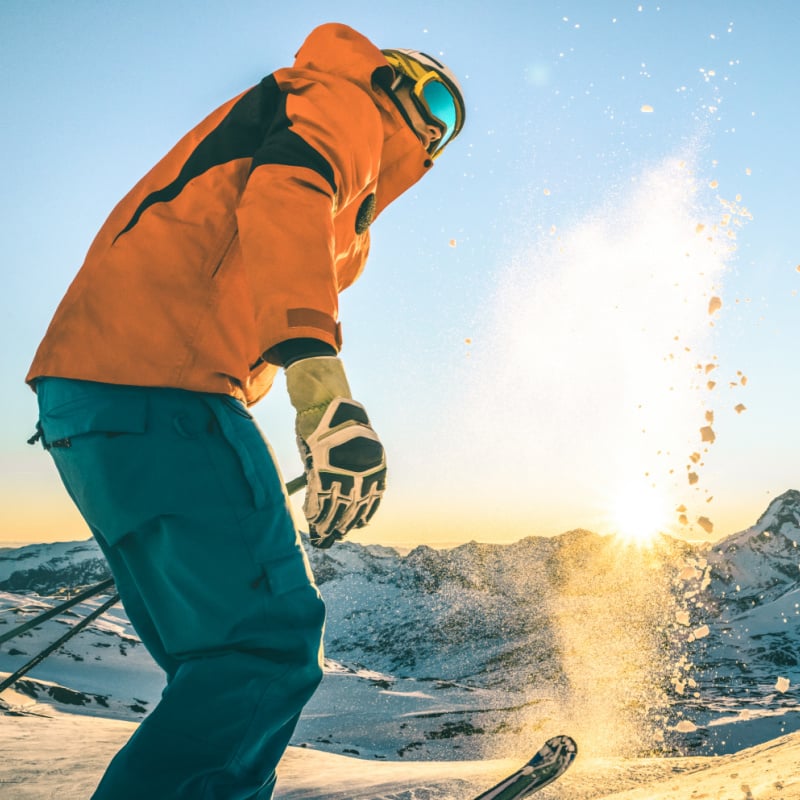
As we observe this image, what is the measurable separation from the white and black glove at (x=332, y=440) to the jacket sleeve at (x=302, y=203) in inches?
3.1

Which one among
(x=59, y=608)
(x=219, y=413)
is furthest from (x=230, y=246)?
(x=59, y=608)

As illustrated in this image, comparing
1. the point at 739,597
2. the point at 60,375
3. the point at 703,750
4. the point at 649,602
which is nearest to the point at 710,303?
the point at 60,375

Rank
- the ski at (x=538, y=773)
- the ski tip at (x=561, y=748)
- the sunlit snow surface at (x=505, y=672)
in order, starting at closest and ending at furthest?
1. the ski at (x=538, y=773)
2. the ski tip at (x=561, y=748)
3. the sunlit snow surface at (x=505, y=672)

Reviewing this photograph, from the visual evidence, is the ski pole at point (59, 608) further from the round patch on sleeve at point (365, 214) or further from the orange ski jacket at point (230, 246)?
the round patch on sleeve at point (365, 214)

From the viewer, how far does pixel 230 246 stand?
1.37 metres

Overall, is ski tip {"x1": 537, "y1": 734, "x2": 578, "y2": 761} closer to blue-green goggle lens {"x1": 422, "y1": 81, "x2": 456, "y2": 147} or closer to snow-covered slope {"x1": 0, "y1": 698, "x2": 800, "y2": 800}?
snow-covered slope {"x1": 0, "y1": 698, "x2": 800, "y2": 800}

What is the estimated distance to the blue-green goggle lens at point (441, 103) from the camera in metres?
1.82

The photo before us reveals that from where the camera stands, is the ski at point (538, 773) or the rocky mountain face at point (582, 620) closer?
the ski at point (538, 773)

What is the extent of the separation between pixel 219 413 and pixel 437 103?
119 centimetres

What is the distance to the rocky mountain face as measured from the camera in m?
70.2

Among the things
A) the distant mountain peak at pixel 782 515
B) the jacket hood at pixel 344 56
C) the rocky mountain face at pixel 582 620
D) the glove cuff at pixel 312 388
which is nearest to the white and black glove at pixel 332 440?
the glove cuff at pixel 312 388

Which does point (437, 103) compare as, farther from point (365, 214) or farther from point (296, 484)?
point (296, 484)

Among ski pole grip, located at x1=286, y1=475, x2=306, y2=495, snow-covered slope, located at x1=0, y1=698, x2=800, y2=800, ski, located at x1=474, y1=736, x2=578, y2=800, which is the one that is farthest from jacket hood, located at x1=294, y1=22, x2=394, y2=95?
snow-covered slope, located at x1=0, y1=698, x2=800, y2=800

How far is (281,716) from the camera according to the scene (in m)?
1.19
